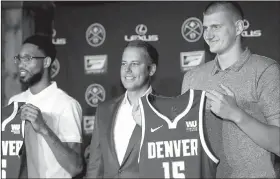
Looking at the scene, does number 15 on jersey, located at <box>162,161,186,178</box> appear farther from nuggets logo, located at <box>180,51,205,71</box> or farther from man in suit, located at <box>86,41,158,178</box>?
nuggets logo, located at <box>180,51,205,71</box>

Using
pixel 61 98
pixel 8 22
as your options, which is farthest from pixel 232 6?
pixel 8 22

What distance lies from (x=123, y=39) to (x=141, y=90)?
0.66 metres

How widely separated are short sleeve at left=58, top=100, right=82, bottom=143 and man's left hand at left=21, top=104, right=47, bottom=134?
139 mm

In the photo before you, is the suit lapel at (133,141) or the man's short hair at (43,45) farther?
the man's short hair at (43,45)

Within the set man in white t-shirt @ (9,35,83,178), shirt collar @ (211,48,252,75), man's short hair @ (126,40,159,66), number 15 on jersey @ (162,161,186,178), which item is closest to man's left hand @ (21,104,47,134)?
man in white t-shirt @ (9,35,83,178)

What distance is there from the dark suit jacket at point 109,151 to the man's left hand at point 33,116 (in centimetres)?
23

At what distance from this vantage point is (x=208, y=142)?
4.48ft

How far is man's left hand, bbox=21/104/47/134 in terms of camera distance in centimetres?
165

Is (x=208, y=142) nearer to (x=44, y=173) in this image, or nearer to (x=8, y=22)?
(x=44, y=173)

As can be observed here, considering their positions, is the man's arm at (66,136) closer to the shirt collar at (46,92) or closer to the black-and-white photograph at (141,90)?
the black-and-white photograph at (141,90)

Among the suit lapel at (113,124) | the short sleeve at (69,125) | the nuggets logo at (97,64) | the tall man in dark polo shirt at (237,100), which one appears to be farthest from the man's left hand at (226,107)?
the nuggets logo at (97,64)

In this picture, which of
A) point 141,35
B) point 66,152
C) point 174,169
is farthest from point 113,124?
point 141,35

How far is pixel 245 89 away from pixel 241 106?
61mm

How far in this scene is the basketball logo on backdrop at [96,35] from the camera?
90.1 inches
